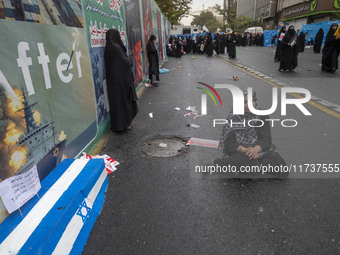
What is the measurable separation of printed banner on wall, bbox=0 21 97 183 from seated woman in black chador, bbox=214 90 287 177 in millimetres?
→ 2035

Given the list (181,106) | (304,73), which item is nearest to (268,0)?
(304,73)

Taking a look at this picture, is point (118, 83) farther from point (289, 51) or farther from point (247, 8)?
point (247, 8)

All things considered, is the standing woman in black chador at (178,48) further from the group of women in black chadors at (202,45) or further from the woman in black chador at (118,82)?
the woman in black chador at (118,82)

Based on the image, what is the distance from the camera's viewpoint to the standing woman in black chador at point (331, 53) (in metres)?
10.9

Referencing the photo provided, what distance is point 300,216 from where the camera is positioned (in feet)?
8.18

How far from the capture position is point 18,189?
1.99 metres

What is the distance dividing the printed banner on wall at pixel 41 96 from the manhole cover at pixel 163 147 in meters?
0.99

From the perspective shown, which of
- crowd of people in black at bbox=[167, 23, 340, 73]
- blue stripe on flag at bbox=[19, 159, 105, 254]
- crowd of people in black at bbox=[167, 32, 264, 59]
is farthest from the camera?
crowd of people in black at bbox=[167, 32, 264, 59]

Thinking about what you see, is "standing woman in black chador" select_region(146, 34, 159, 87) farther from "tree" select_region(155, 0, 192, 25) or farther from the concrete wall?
the concrete wall

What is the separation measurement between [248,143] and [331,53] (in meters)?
10.3

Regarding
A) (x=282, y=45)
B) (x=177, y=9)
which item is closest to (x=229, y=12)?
(x=177, y=9)

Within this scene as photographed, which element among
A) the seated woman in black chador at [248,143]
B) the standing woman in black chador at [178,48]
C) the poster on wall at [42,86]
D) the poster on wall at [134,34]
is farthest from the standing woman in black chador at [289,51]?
the standing woman in black chador at [178,48]

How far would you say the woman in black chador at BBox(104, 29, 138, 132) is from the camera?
4.48 metres

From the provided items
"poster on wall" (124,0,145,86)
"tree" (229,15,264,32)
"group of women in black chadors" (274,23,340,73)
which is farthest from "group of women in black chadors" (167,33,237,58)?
"tree" (229,15,264,32)
